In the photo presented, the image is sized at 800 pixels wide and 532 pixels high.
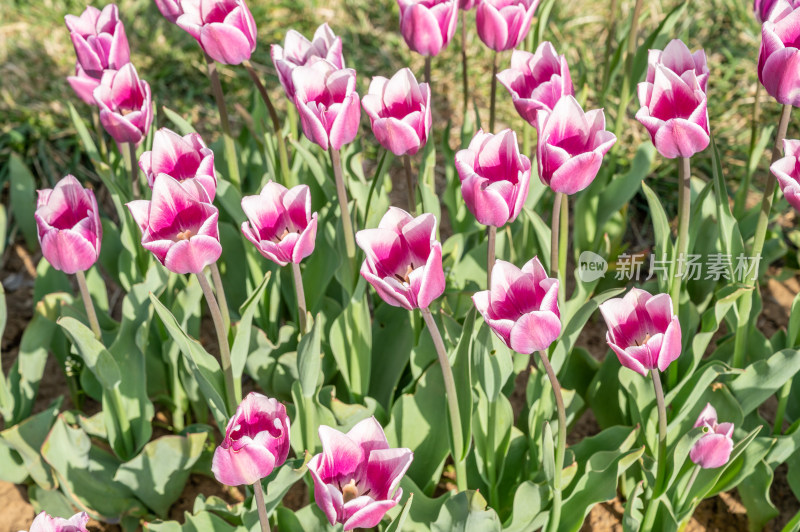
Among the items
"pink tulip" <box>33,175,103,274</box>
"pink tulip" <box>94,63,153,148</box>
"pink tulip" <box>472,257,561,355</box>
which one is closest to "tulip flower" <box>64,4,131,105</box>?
"pink tulip" <box>94,63,153,148</box>

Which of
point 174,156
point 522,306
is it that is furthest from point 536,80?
point 174,156

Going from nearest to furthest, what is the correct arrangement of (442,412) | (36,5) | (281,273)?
(442,412)
(281,273)
(36,5)

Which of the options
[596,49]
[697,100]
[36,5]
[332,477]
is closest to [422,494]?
[332,477]

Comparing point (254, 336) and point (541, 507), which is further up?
point (254, 336)

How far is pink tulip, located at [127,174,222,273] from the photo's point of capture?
4.25 feet

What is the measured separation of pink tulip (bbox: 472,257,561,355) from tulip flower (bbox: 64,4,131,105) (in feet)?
3.32

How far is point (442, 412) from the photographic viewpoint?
69.2 inches

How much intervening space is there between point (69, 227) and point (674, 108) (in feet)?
3.60

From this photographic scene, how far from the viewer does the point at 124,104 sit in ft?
5.88

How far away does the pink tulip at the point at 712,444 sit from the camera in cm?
148

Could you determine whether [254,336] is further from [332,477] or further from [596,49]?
[596,49]

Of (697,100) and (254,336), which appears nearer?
(697,100)

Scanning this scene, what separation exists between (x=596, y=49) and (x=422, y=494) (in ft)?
7.58

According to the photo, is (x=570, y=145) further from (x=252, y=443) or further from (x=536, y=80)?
(x=252, y=443)
